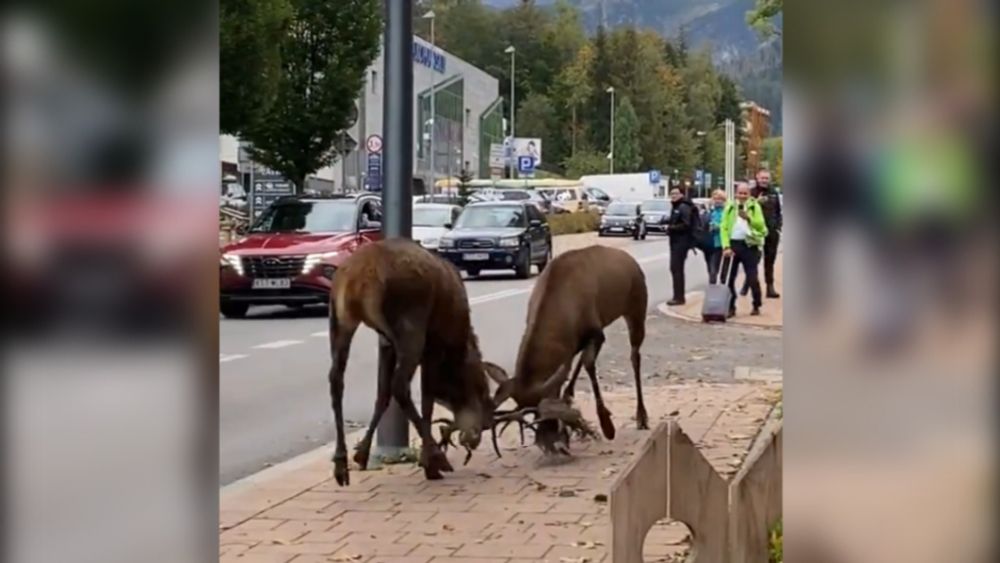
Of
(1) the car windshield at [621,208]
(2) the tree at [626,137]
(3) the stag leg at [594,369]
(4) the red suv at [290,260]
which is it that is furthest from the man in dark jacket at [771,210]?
(1) the car windshield at [621,208]

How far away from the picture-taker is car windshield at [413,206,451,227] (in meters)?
32.4

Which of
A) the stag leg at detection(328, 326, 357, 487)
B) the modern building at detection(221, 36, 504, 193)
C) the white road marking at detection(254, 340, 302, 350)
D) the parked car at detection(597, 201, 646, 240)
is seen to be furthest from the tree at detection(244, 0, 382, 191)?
the stag leg at detection(328, 326, 357, 487)

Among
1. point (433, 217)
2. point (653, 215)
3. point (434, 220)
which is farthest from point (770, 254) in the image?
point (653, 215)

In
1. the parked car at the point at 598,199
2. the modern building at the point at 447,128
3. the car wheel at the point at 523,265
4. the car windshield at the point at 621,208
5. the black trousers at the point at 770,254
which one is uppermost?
the modern building at the point at 447,128

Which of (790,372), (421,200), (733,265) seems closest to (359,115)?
(421,200)

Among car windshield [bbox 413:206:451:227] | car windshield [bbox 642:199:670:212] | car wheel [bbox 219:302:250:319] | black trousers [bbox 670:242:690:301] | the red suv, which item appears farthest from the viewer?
car windshield [bbox 642:199:670:212]

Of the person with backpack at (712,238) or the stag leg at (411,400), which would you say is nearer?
the stag leg at (411,400)

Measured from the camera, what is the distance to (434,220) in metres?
32.7

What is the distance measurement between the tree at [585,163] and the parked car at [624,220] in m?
7.61

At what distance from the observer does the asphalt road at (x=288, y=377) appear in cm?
1074

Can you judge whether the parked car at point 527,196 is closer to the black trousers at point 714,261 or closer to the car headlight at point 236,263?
the black trousers at point 714,261

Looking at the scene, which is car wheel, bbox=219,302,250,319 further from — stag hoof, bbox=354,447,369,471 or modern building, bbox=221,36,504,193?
stag hoof, bbox=354,447,369,471

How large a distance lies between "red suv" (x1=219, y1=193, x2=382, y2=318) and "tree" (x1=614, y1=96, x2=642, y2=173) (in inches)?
149

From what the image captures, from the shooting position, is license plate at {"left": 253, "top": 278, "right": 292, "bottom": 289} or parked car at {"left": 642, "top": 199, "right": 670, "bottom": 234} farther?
parked car at {"left": 642, "top": 199, "right": 670, "bottom": 234}
